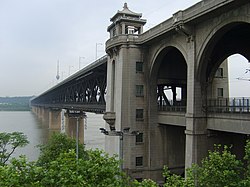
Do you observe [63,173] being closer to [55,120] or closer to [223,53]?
[223,53]

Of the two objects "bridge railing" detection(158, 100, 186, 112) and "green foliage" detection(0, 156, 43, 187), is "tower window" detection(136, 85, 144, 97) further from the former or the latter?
"green foliage" detection(0, 156, 43, 187)

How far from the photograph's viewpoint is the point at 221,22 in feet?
67.4

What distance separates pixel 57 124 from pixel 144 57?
276ft

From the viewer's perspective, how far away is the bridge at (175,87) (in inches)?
842

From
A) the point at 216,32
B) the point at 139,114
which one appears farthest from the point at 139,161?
the point at 216,32

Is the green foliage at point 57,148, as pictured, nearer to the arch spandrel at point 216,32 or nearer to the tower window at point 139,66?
the tower window at point 139,66

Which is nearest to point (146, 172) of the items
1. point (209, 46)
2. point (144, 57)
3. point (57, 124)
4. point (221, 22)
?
point (144, 57)

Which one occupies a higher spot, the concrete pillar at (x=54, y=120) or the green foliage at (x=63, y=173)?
the green foliage at (x=63, y=173)

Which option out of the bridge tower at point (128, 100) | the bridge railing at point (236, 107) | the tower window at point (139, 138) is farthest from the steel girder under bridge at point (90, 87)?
the bridge railing at point (236, 107)

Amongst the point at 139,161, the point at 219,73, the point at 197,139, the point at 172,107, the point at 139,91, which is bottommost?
the point at 139,161

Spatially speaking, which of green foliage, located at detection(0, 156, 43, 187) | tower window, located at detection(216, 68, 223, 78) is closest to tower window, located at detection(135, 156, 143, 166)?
tower window, located at detection(216, 68, 223, 78)

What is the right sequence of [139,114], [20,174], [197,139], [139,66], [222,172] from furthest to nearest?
[139,66] < [139,114] < [197,139] < [222,172] < [20,174]

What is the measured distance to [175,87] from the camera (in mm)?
36562

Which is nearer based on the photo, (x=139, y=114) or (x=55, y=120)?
(x=139, y=114)
